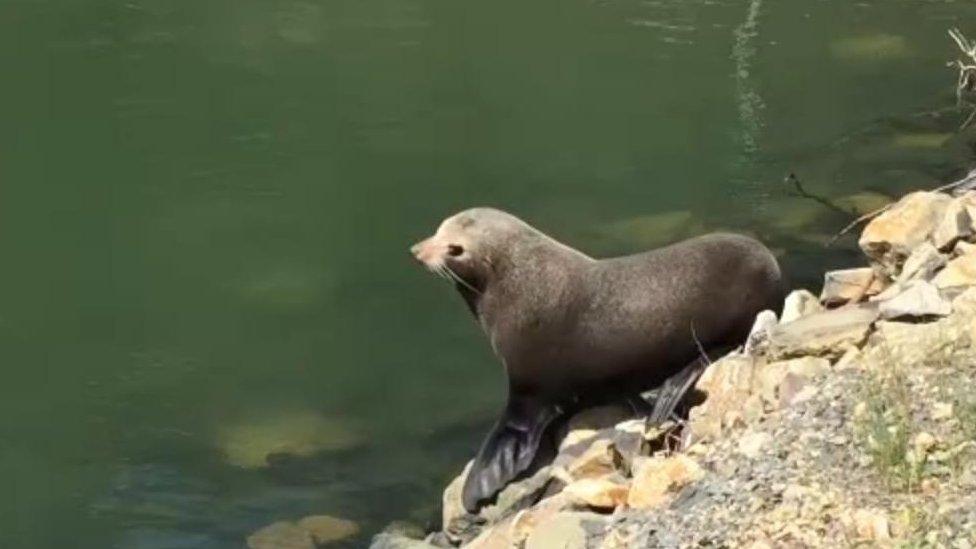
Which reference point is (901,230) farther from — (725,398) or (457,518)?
(457,518)

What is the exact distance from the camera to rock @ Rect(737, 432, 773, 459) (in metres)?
5.88

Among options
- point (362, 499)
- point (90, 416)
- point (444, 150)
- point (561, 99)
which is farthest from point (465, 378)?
point (561, 99)

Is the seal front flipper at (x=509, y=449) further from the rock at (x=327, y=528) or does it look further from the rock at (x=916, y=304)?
the rock at (x=916, y=304)

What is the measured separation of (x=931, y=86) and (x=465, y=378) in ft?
22.8

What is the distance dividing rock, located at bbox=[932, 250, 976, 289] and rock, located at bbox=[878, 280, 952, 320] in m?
0.12

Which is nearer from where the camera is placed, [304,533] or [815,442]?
[815,442]

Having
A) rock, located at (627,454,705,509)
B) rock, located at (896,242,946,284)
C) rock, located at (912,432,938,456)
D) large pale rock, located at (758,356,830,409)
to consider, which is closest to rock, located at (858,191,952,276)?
rock, located at (896,242,946,284)

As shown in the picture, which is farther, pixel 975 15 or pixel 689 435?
pixel 975 15

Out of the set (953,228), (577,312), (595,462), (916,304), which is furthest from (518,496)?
(953,228)

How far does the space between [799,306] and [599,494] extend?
1811mm

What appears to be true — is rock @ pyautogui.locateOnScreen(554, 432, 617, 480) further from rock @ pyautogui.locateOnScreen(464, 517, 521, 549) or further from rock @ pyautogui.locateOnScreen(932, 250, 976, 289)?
rock @ pyautogui.locateOnScreen(932, 250, 976, 289)

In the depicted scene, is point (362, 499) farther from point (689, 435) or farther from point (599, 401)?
point (689, 435)

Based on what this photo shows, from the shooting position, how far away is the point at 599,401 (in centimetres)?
837

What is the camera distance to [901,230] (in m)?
8.31
